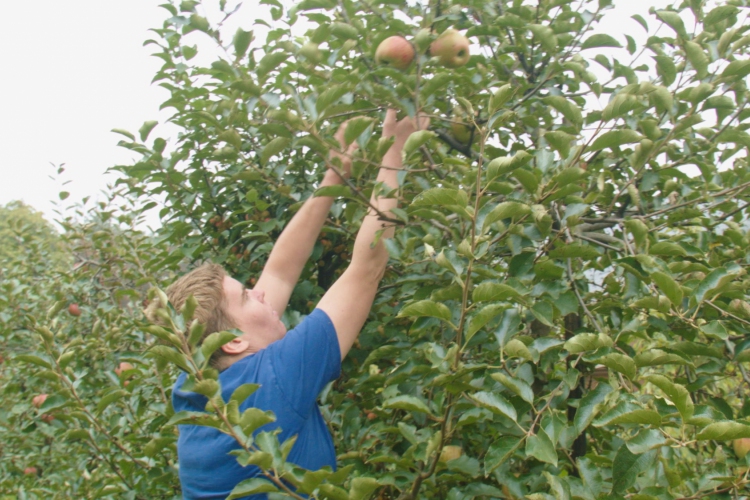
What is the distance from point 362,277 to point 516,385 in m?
0.62

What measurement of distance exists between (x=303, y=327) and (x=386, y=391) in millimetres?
259

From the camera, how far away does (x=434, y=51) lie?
1.91m

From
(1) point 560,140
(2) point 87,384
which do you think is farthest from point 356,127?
(2) point 87,384

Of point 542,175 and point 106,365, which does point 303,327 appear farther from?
point 106,365

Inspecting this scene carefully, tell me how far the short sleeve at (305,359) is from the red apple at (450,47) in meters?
0.89

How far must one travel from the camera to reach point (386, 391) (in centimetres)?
148

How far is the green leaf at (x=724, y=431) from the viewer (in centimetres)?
92

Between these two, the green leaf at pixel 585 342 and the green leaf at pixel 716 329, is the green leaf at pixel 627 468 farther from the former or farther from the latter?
the green leaf at pixel 716 329

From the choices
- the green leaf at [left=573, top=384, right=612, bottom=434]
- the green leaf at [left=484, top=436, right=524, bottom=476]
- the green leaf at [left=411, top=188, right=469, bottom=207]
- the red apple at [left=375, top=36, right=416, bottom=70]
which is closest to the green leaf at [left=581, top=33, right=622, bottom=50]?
the red apple at [left=375, top=36, right=416, bottom=70]

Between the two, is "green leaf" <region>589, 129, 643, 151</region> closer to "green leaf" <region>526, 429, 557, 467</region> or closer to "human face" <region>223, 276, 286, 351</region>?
"green leaf" <region>526, 429, 557, 467</region>

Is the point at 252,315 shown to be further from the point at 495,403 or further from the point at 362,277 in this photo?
the point at 495,403

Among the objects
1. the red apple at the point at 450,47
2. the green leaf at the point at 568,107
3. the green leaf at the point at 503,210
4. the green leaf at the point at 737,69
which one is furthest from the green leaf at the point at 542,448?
the red apple at the point at 450,47

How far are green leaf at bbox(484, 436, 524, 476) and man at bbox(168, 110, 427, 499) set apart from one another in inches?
21.6

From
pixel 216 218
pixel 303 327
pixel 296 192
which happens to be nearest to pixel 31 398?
pixel 216 218
